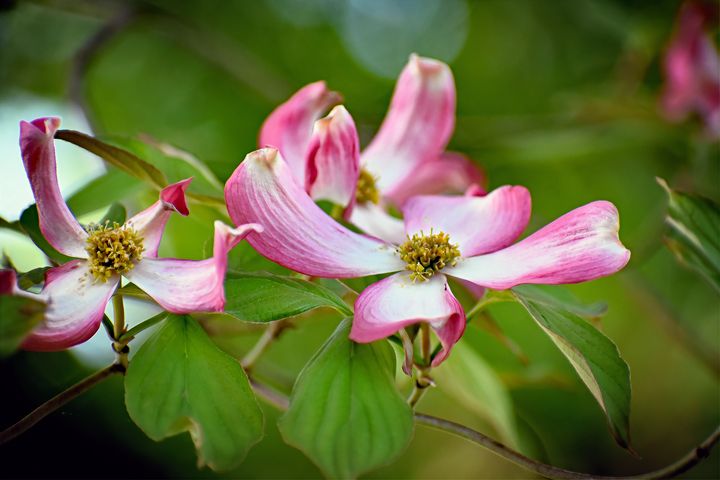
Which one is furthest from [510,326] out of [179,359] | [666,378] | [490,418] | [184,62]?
[179,359]

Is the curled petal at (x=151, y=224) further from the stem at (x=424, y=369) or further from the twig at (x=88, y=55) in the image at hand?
the twig at (x=88, y=55)

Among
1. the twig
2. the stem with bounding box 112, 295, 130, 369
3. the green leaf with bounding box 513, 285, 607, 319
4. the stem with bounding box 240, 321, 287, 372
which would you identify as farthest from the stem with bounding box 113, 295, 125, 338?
the twig

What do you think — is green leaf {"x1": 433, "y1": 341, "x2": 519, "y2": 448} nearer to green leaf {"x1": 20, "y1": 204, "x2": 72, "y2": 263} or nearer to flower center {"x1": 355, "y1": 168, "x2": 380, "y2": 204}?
flower center {"x1": 355, "y1": 168, "x2": 380, "y2": 204}

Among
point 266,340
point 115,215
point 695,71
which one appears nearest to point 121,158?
point 115,215

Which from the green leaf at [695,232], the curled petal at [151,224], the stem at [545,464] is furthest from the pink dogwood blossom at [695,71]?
the curled petal at [151,224]

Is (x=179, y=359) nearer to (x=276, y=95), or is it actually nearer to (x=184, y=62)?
(x=276, y=95)
